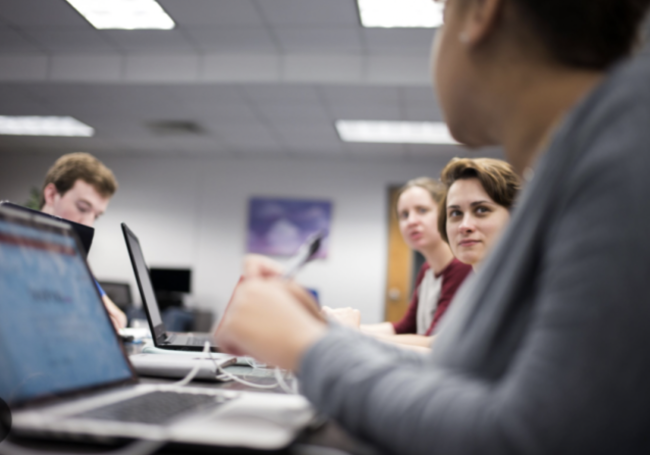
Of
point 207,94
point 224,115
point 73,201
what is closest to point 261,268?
point 73,201

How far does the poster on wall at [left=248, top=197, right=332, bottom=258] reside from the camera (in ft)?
21.2

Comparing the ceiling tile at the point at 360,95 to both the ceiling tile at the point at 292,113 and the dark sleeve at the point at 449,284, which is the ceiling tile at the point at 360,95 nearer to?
the ceiling tile at the point at 292,113

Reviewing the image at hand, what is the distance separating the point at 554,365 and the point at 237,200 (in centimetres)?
647

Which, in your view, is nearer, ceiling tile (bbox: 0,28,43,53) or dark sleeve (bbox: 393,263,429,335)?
dark sleeve (bbox: 393,263,429,335)

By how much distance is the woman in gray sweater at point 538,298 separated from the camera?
0.38 metres

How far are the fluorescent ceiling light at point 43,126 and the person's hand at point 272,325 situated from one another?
5651 millimetres

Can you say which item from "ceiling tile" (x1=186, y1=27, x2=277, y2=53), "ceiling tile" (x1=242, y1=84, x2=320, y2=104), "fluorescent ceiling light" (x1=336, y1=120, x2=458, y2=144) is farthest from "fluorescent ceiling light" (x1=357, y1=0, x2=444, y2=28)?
"fluorescent ceiling light" (x1=336, y1=120, x2=458, y2=144)

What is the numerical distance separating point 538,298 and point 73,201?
227cm

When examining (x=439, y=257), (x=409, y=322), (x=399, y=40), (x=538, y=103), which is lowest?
(x=409, y=322)

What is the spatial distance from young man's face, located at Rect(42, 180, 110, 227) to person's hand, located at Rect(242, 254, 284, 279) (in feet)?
5.94

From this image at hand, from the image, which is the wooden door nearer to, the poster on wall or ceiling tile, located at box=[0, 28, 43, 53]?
the poster on wall

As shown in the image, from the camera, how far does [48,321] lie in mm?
→ 674

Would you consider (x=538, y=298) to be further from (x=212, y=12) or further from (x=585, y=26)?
(x=212, y=12)

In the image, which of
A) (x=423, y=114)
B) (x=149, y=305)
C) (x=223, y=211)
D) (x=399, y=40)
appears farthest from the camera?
(x=223, y=211)
